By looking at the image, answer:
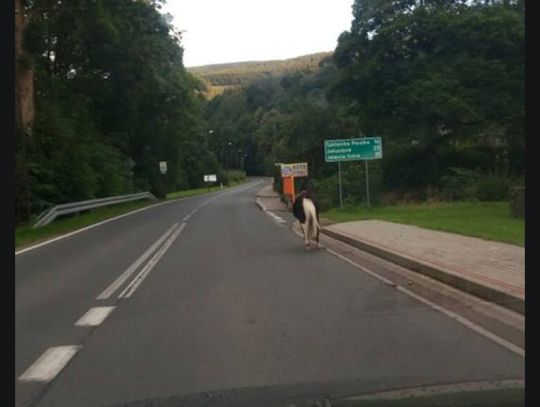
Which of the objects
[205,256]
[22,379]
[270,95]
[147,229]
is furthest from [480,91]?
[270,95]

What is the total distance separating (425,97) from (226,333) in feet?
115

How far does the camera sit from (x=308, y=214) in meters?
17.2

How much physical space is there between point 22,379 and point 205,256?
999 cm

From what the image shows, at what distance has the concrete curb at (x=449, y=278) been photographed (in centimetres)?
908

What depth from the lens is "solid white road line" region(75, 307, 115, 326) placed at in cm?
904

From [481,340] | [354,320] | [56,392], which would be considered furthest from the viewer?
[354,320]

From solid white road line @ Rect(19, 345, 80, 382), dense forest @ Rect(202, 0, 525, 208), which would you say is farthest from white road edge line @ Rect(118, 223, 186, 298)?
dense forest @ Rect(202, 0, 525, 208)

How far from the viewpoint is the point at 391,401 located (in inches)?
204

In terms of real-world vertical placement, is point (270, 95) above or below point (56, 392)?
above

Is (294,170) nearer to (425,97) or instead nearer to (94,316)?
(425,97)

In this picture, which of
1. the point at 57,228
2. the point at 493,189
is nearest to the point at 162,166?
the point at 493,189

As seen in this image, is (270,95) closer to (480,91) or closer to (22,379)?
(480,91)

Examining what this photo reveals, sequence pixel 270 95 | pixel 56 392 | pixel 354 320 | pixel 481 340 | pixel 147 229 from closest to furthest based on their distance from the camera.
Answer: pixel 56 392, pixel 481 340, pixel 354 320, pixel 147 229, pixel 270 95

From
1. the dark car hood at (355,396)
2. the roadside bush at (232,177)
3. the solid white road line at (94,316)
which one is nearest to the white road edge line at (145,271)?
the solid white road line at (94,316)
